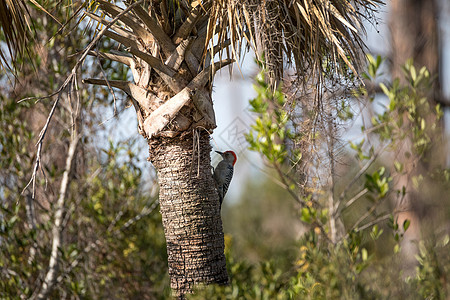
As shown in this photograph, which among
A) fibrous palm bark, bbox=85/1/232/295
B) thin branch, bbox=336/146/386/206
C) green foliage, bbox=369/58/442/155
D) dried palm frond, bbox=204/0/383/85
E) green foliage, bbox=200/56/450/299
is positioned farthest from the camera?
thin branch, bbox=336/146/386/206

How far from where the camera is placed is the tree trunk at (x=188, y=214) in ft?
12.7

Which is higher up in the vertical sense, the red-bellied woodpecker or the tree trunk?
the red-bellied woodpecker

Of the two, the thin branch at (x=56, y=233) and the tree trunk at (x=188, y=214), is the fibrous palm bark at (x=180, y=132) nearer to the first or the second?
the tree trunk at (x=188, y=214)

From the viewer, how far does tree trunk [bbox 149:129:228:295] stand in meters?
3.86

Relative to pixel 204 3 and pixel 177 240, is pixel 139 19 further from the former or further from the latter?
pixel 177 240

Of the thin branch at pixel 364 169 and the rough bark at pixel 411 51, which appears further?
the thin branch at pixel 364 169

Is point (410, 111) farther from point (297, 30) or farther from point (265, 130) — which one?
point (297, 30)

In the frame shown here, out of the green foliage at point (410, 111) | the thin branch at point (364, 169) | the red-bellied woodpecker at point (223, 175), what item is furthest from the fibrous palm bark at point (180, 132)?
the thin branch at point (364, 169)

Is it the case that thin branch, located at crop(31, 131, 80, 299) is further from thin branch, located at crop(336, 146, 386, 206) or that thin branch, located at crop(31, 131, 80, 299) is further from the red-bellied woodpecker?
thin branch, located at crop(336, 146, 386, 206)

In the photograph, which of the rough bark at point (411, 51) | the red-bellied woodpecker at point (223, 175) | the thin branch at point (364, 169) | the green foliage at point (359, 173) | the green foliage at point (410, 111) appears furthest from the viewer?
the thin branch at point (364, 169)

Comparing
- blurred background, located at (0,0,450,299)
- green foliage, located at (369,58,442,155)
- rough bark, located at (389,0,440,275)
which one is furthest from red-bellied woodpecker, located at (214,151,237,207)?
rough bark, located at (389,0,440,275)

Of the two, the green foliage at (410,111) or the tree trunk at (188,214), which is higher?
the green foliage at (410,111)

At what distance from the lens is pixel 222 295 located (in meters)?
3.68

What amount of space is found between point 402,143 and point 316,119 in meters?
2.38
